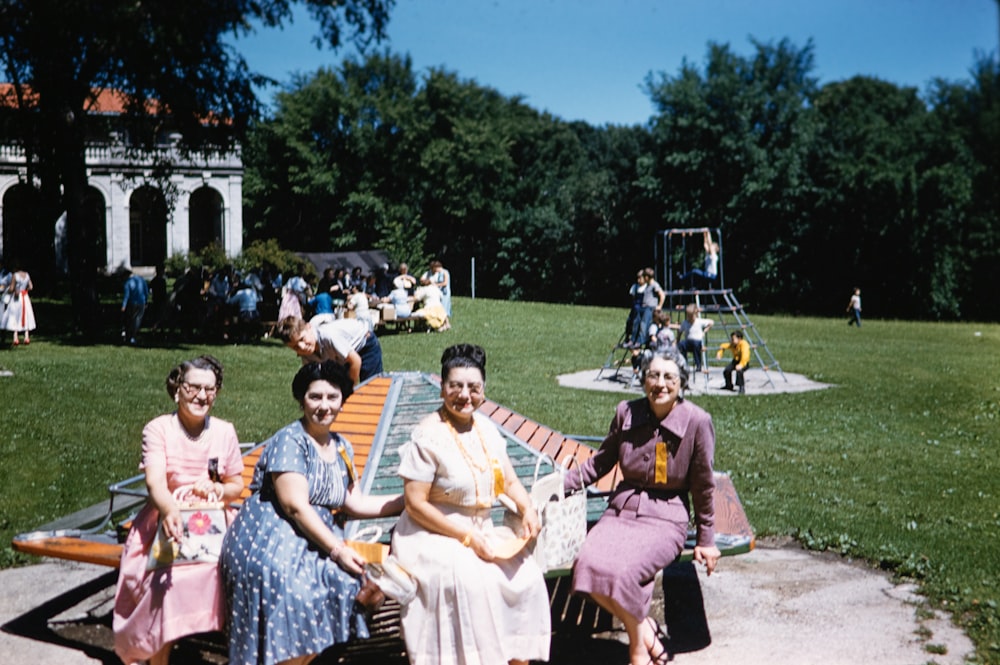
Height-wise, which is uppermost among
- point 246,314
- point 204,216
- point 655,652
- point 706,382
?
point 204,216

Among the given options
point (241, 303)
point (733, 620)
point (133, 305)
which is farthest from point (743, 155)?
point (733, 620)

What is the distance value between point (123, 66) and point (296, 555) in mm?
16649

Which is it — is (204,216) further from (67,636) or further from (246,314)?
(67,636)

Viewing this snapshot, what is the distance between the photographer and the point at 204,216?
34.3 m

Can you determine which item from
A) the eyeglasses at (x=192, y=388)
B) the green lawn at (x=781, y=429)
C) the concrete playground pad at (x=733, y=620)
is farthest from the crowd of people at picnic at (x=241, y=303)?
the eyeglasses at (x=192, y=388)

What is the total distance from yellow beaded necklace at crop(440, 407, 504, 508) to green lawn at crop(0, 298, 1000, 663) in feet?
7.99

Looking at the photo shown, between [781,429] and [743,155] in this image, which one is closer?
[781,429]

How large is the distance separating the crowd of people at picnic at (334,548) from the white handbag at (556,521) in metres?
0.08

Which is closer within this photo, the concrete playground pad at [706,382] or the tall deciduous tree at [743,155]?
the concrete playground pad at [706,382]

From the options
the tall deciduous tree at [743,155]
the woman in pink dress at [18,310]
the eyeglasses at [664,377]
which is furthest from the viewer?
the tall deciduous tree at [743,155]

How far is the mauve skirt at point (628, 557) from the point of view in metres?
4.18

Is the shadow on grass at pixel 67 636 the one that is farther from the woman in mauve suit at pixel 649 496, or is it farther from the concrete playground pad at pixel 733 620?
the woman in mauve suit at pixel 649 496

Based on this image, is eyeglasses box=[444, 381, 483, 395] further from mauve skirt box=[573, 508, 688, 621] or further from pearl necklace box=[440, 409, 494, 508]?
mauve skirt box=[573, 508, 688, 621]

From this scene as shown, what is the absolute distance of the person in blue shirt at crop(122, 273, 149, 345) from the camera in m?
17.1
